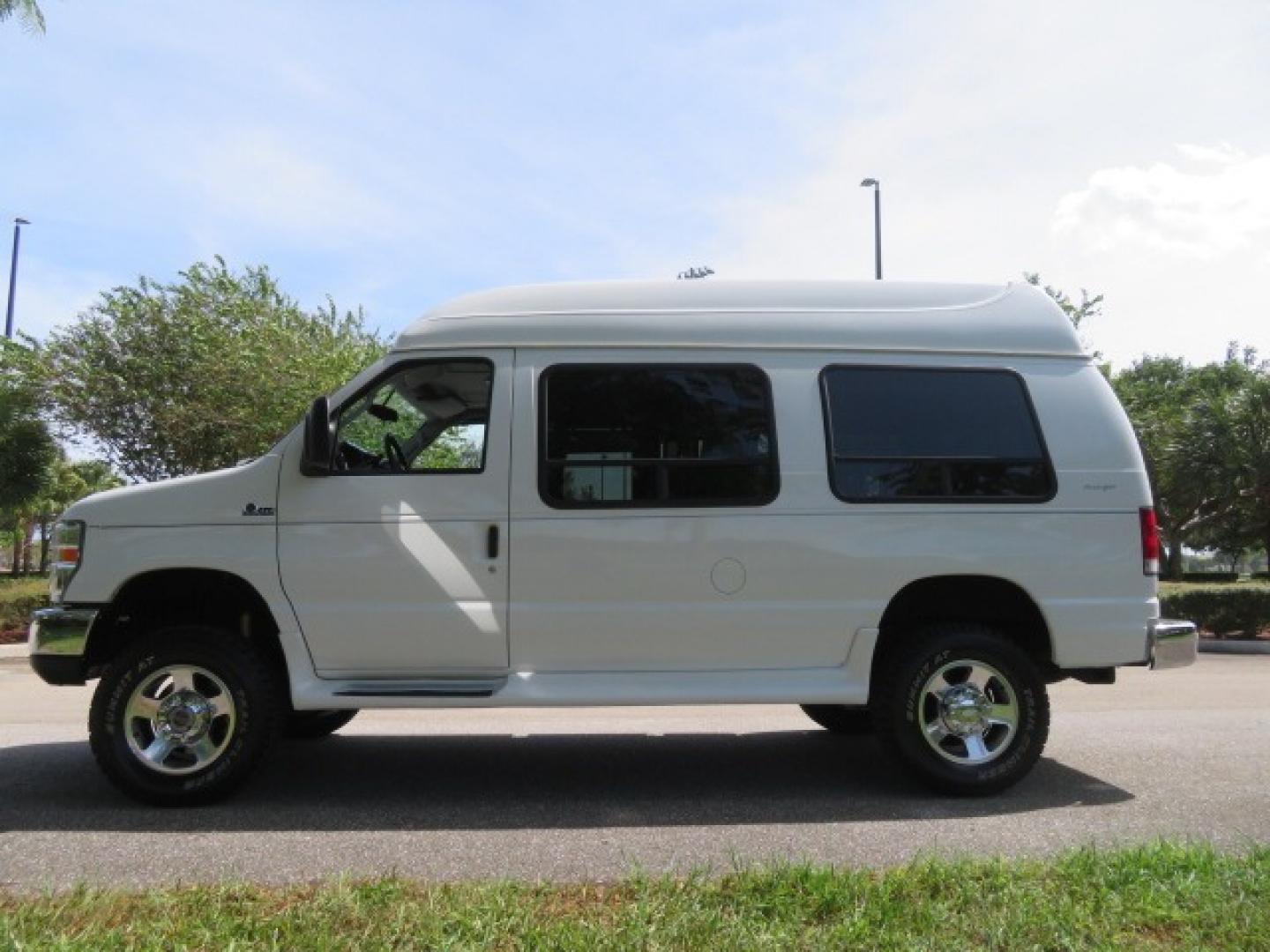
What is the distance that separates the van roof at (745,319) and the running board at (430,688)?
1.68 metres

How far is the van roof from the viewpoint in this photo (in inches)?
217

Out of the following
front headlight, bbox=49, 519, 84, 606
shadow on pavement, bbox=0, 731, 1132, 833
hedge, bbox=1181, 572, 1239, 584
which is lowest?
hedge, bbox=1181, 572, 1239, 584

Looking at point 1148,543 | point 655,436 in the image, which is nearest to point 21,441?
point 655,436

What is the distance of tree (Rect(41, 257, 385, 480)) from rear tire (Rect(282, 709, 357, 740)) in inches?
526

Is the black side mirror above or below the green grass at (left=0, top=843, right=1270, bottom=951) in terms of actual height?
above

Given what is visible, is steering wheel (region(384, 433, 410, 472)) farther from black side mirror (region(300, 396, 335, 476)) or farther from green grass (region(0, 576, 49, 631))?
green grass (region(0, 576, 49, 631))

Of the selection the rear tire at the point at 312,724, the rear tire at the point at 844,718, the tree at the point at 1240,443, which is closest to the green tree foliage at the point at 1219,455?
the tree at the point at 1240,443

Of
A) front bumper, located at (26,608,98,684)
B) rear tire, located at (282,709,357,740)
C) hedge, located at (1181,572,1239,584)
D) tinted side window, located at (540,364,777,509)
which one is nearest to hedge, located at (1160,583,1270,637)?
tinted side window, located at (540,364,777,509)

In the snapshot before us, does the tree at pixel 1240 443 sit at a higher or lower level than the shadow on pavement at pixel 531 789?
higher

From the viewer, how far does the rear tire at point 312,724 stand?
6582 mm

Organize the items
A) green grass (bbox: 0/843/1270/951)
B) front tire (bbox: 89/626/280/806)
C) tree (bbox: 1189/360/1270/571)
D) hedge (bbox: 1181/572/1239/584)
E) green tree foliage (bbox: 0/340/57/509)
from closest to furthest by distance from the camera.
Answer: green grass (bbox: 0/843/1270/951), front tire (bbox: 89/626/280/806), green tree foliage (bbox: 0/340/57/509), tree (bbox: 1189/360/1270/571), hedge (bbox: 1181/572/1239/584)

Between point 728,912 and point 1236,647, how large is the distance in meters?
15.2

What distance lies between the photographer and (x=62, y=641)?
5.15 meters

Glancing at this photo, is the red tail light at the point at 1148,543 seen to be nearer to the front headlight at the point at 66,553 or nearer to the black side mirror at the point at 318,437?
the black side mirror at the point at 318,437
